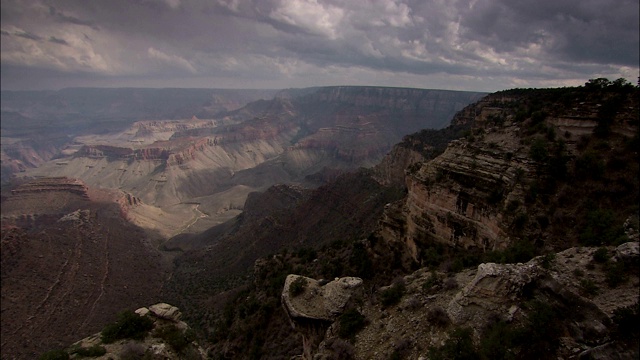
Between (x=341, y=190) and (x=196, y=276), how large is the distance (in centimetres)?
4107

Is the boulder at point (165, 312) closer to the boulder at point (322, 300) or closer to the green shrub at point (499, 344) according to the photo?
the boulder at point (322, 300)

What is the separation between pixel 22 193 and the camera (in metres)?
133

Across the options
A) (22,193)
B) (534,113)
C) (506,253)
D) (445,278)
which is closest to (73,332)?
(445,278)

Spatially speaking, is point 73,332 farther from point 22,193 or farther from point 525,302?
point 22,193

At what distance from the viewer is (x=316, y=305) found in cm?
2264

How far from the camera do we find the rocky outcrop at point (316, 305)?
21562 mm

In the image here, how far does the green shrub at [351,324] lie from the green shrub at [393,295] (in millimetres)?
1773

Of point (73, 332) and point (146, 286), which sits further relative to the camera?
point (146, 286)

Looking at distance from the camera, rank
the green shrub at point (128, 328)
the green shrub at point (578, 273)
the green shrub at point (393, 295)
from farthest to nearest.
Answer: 1. the green shrub at point (128, 328)
2. the green shrub at point (393, 295)
3. the green shrub at point (578, 273)

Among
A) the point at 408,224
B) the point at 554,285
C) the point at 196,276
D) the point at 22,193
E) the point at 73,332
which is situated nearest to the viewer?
the point at 554,285

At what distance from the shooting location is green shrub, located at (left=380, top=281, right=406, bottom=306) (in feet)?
66.4

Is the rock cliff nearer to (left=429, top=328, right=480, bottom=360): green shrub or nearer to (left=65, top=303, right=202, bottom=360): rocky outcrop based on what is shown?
(left=429, top=328, right=480, bottom=360): green shrub

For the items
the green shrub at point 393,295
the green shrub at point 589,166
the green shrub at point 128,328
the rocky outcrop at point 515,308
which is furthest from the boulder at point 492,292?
the green shrub at point 128,328

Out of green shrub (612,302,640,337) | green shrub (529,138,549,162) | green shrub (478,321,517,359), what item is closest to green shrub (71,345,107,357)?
green shrub (478,321,517,359)
